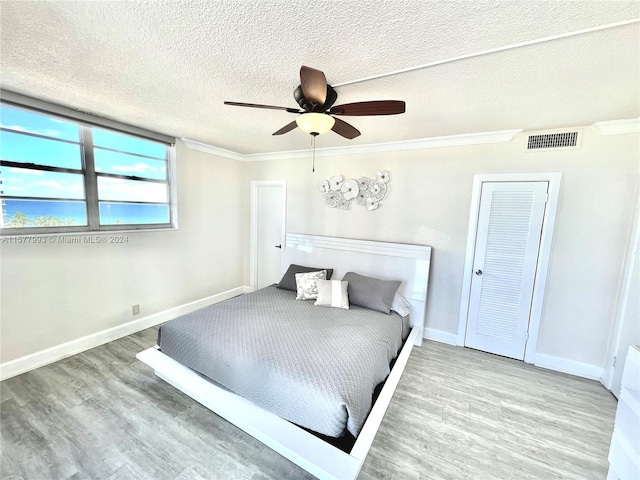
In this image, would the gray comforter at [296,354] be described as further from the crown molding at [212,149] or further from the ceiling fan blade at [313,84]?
the crown molding at [212,149]

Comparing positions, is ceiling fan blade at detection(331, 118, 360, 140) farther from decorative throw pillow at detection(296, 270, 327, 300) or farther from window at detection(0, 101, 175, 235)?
window at detection(0, 101, 175, 235)

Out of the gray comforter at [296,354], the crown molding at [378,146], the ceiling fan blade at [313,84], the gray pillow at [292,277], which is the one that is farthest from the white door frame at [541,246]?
the ceiling fan blade at [313,84]

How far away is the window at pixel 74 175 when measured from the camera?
2250 millimetres

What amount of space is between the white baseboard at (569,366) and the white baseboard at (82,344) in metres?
4.40

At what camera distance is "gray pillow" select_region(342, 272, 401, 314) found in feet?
9.41

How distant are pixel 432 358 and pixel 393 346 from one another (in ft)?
2.54

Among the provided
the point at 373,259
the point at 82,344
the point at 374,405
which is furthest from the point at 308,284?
the point at 82,344

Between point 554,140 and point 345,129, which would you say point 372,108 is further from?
point 554,140

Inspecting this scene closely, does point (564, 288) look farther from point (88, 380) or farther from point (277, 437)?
point (88, 380)

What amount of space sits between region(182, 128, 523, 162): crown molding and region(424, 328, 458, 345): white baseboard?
7.44 feet

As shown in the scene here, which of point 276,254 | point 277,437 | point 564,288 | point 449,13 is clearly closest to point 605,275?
point 564,288

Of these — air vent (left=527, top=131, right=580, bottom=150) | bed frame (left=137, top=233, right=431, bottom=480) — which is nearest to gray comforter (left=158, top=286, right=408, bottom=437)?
bed frame (left=137, top=233, right=431, bottom=480)

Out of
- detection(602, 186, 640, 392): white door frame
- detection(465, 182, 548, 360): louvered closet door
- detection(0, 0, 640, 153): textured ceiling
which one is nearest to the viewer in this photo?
detection(0, 0, 640, 153): textured ceiling
